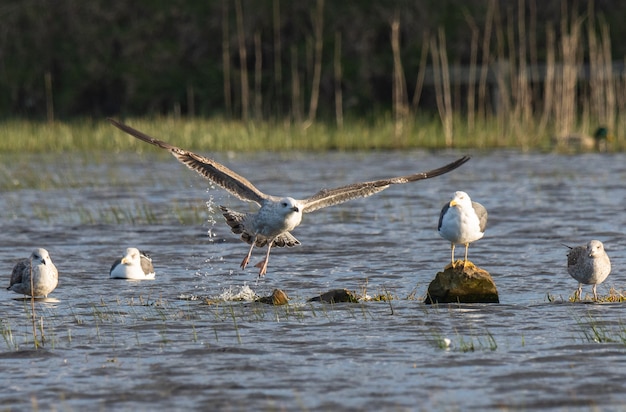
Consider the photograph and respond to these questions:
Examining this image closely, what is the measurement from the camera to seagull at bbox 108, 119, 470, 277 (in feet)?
41.3

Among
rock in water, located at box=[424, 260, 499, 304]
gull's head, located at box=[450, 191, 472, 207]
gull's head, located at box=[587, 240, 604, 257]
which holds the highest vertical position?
gull's head, located at box=[450, 191, 472, 207]

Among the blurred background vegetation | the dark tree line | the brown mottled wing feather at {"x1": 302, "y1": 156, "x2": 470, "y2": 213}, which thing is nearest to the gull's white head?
the brown mottled wing feather at {"x1": 302, "y1": 156, "x2": 470, "y2": 213}

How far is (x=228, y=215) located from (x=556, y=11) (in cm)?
3144

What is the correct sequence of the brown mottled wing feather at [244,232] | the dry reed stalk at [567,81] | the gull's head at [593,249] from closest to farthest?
the gull's head at [593,249]
the brown mottled wing feather at [244,232]
the dry reed stalk at [567,81]

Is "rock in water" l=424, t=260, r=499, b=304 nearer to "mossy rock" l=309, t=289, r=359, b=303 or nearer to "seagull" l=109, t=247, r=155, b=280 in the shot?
"mossy rock" l=309, t=289, r=359, b=303

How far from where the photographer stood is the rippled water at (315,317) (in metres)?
8.65

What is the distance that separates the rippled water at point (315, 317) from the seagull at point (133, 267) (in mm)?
114

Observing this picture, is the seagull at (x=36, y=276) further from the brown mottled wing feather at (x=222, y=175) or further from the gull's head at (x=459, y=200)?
the gull's head at (x=459, y=200)

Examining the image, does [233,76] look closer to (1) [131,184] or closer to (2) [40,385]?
(1) [131,184]

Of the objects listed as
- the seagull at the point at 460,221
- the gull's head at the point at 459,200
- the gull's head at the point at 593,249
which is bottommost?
the gull's head at the point at 593,249

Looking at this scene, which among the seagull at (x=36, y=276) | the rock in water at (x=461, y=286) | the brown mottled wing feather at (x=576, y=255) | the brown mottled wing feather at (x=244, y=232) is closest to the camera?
the rock in water at (x=461, y=286)

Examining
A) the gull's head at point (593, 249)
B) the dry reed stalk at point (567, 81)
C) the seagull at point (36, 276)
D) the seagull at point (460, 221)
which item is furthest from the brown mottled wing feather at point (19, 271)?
the dry reed stalk at point (567, 81)

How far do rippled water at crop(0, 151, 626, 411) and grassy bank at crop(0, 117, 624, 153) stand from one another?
21.1 ft

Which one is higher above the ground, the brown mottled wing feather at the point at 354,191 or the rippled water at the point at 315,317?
the brown mottled wing feather at the point at 354,191
